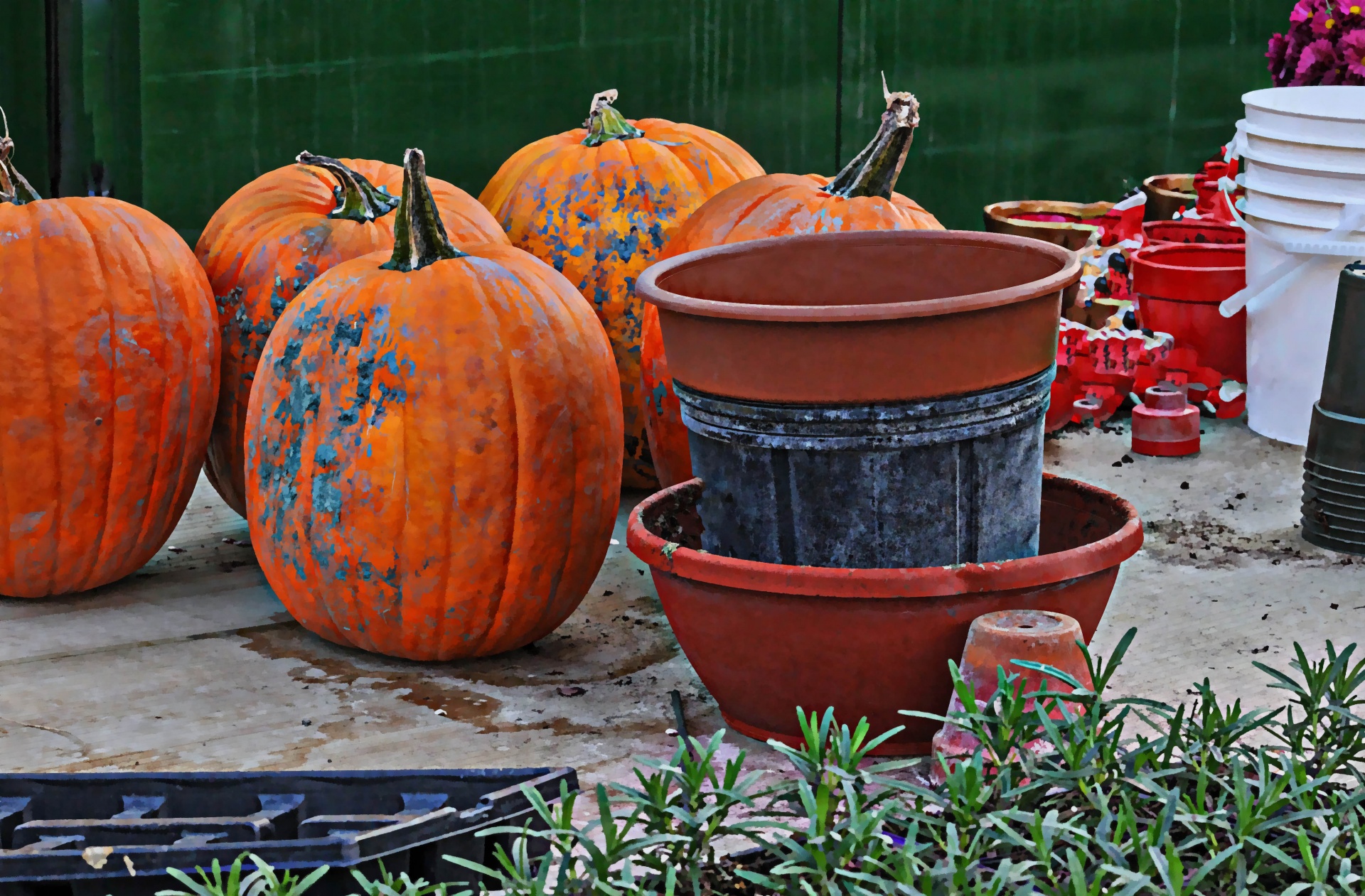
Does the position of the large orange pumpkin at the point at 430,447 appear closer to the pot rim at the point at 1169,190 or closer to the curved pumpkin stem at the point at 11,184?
the curved pumpkin stem at the point at 11,184

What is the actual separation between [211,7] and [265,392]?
187 cm

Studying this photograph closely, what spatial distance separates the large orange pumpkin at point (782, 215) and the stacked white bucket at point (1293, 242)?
148 centimetres

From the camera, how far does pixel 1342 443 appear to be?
4.03m

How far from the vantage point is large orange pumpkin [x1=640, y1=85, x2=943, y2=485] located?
366 cm

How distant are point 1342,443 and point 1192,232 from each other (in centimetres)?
199

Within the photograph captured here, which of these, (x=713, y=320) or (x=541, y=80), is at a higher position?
(x=541, y=80)

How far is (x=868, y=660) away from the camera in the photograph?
9.07ft

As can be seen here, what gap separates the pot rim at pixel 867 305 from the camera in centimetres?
270

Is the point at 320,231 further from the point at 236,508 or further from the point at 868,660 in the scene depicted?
the point at 868,660

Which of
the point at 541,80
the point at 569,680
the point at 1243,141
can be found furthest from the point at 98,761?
the point at 1243,141

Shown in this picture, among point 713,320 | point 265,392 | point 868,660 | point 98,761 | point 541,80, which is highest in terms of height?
point 541,80

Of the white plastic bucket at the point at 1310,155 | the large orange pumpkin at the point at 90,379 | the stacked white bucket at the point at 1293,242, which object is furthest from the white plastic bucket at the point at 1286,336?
the large orange pumpkin at the point at 90,379

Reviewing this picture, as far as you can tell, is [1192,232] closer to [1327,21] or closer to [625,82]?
[1327,21]

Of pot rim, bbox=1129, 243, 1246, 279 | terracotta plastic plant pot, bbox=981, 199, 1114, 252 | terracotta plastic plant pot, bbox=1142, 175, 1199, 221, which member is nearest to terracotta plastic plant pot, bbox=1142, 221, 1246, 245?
pot rim, bbox=1129, 243, 1246, 279
